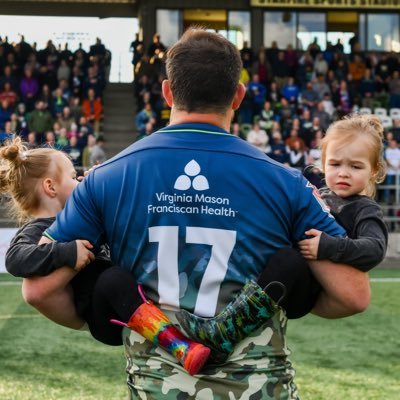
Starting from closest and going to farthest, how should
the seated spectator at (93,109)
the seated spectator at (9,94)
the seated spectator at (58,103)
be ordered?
the seated spectator at (58,103), the seated spectator at (9,94), the seated spectator at (93,109)

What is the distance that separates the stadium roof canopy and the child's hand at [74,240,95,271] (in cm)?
2583

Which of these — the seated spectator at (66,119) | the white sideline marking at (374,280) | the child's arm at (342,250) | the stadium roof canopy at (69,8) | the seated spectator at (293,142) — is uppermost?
the stadium roof canopy at (69,8)

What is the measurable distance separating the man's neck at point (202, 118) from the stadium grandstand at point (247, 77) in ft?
39.8

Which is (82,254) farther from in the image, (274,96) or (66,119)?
(274,96)

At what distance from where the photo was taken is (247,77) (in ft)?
73.2

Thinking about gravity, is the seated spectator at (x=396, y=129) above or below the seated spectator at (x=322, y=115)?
below

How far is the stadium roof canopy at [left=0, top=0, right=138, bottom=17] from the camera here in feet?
91.7

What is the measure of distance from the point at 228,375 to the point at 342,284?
42cm

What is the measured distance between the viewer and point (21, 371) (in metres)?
6.93

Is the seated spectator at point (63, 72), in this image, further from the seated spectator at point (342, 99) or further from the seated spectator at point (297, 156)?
the seated spectator at point (297, 156)

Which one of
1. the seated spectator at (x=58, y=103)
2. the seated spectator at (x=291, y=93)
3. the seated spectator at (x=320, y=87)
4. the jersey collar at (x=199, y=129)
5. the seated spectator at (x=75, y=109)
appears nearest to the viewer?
the jersey collar at (x=199, y=129)

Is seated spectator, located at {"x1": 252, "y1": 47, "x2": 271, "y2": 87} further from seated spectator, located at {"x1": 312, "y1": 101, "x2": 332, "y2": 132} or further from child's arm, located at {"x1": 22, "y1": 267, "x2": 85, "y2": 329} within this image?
child's arm, located at {"x1": 22, "y1": 267, "x2": 85, "y2": 329}

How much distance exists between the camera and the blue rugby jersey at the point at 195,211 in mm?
2576

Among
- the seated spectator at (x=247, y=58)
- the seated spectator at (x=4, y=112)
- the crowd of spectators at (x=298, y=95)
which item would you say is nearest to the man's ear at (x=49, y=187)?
the crowd of spectators at (x=298, y=95)
